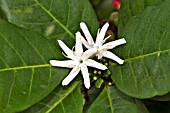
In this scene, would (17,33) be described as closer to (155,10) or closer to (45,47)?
(45,47)

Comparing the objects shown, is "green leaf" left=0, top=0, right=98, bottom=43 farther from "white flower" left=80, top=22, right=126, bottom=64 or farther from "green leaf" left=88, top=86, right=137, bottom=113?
"green leaf" left=88, top=86, right=137, bottom=113

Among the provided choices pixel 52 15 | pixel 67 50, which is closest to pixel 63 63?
pixel 67 50

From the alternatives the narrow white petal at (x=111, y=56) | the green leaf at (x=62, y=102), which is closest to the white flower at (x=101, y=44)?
the narrow white petal at (x=111, y=56)

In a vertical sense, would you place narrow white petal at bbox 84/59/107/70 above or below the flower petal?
below

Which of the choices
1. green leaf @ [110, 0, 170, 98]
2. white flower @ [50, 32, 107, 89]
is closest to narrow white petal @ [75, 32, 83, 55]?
white flower @ [50, 32, 107, 89]

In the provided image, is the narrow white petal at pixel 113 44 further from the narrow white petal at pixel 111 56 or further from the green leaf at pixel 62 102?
the green leaf at pixel 62 102

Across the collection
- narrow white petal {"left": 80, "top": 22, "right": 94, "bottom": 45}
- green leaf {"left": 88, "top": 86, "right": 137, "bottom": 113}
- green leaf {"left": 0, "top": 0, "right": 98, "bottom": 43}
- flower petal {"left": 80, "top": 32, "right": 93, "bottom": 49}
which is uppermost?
green leaf {"left": 0, "top": 0, "right": 98, "bottom": 43}
